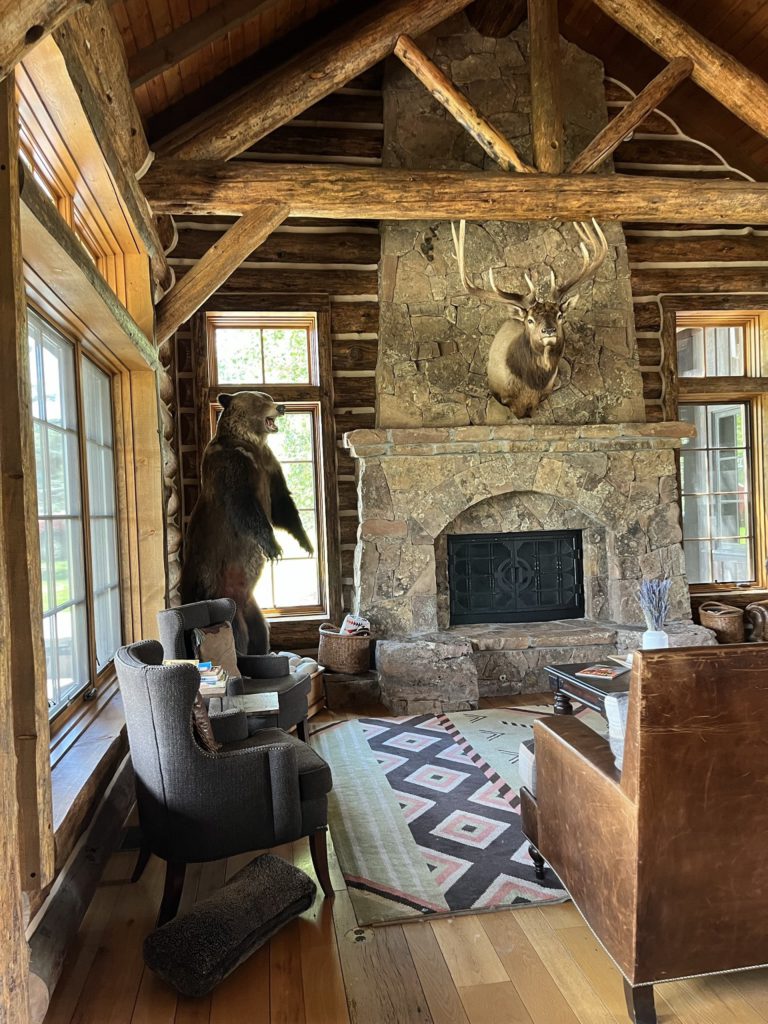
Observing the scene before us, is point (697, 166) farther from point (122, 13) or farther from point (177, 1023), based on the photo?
point (177, 1023)

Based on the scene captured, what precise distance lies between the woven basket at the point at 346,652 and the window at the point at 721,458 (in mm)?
3326

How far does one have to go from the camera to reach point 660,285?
6.62 metres

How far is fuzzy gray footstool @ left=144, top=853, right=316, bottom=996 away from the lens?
2309 millimetres

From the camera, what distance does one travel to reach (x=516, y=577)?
616 cm

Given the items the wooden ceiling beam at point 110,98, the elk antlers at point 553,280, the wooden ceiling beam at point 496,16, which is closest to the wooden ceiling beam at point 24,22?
the wooden ceiling beam at point 110,98

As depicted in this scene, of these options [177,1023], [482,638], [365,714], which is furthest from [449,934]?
[482,638]

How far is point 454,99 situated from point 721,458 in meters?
4.15

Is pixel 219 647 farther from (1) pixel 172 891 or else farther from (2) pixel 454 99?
(2) pixel 454 99

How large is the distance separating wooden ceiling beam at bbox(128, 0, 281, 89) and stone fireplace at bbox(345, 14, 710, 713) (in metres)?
2.03

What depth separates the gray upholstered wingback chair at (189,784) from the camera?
2607 mm

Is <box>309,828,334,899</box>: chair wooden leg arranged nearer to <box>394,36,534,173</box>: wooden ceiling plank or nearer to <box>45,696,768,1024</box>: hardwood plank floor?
<box>45,696,768,1024</box>: hardwood plank floor

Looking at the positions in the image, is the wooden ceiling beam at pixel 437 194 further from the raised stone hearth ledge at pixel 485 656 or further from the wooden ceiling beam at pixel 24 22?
the wooden ceiling beam at pixel 24 22

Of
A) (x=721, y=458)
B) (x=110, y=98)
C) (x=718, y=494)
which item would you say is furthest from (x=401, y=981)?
(x=721, y=458)

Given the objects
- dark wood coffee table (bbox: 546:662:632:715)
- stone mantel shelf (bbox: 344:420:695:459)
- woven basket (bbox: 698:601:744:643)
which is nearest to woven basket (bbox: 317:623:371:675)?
stone mantel shelf (bbox: 344:420:695:459)
